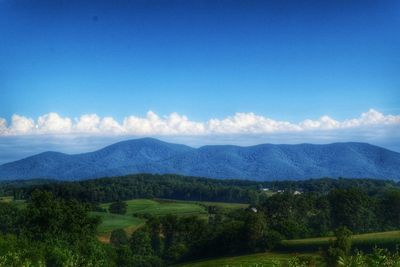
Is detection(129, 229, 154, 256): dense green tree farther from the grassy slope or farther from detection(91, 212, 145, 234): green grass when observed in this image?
the grassy slope

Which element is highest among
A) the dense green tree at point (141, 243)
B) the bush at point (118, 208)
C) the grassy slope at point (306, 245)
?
the grassy slope at point (306, 245)

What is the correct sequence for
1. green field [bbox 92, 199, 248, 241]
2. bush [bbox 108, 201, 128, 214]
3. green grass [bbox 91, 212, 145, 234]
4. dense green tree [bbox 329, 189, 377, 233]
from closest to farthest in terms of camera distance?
dense green tree [bbox 329, 189, 377, 233] < green grass [bbox 91, 212, 145, 234] < green field [bbox 92, 199, 248, 241] < bush [bbox 108, 201, 128, 214]

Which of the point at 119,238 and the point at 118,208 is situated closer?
the point at 119,238

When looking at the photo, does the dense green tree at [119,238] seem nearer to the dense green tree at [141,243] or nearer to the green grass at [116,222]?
the dense green tree at [141,243]

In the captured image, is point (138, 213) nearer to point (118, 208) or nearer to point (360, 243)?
point (118, 208)

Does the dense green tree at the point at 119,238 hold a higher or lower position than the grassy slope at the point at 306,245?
lower

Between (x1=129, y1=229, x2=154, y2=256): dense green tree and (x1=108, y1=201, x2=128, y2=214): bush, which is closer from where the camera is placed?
(x1=129, y1=229, x2=154, y2=256): dense green tree

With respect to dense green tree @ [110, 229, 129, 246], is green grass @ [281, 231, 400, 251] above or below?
above

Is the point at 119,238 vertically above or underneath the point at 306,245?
underneath

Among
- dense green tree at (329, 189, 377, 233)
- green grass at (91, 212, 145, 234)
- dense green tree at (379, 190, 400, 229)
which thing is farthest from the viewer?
green grass at (91, 212, 145, 234)

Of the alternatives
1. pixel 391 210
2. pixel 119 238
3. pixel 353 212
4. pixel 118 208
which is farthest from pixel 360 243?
pixel 118 208

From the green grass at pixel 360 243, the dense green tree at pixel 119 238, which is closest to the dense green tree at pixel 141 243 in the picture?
the dense green tree at pixel 119 238

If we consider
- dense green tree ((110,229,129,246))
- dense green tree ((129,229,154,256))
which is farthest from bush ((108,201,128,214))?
dense green tree ((129,229,154,256))
